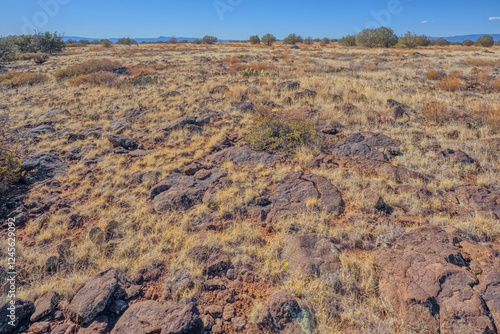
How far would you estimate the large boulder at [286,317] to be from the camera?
8.09 feet

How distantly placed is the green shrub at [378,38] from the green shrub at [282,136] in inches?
1757

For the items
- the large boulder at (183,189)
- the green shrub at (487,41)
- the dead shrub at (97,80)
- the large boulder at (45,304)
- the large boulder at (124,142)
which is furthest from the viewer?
the green shrub at (487,41)

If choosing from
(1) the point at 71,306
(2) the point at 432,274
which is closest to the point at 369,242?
(2) the point at 432,274

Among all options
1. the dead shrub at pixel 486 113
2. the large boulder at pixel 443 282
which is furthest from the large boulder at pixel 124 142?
the dead shrub at pixel 486 113

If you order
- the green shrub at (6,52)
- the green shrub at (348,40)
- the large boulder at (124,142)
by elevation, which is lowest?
the large boulder at (124,142)

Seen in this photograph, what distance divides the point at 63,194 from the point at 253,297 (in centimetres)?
502

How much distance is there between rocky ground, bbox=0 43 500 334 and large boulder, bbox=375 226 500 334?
13 millimetres

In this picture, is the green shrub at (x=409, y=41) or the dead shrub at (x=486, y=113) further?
the green shrub at (x=409, y=41)

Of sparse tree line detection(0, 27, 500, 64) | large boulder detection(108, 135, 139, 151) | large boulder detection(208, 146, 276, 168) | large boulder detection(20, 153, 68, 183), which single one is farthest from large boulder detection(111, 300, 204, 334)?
sparse tree line detection(0, 27, 500, 64)

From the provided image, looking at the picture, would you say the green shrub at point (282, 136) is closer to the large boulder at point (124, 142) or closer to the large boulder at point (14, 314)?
the large boulder at point (124, 142)

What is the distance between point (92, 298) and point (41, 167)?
17.2ft

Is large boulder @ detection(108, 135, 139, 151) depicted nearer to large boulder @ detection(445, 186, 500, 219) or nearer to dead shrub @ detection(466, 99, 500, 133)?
large boulder @ detection(445, 186, 500, 219)

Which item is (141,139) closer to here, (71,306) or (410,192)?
(71,306)

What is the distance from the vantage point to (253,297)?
2973 millimetres
